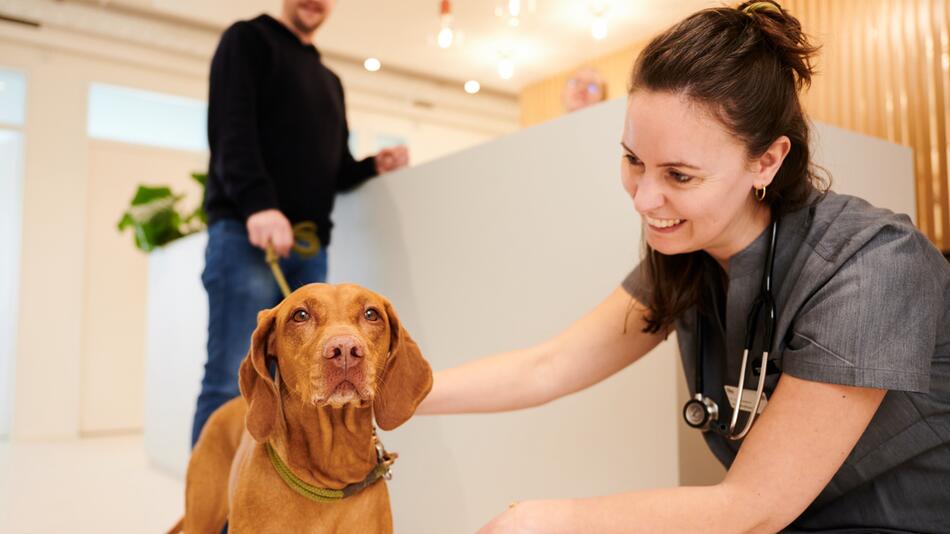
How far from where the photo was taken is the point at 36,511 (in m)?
2.91

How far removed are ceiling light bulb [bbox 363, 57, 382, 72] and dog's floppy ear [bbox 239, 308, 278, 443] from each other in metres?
6.94

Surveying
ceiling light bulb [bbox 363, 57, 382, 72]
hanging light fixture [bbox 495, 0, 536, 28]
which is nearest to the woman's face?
hanging light fixture [bbox 495, 0, 536, 28]

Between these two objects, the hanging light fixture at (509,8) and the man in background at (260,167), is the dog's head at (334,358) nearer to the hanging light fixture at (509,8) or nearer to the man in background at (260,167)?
the man in background at (260,167)

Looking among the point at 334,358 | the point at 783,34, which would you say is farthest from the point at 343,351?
the point at 783,34

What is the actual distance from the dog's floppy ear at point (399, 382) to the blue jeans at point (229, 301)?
0.91 m

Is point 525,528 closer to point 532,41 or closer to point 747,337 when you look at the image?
point 747,337

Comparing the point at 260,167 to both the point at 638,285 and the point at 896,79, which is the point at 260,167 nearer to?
the point at 638,285

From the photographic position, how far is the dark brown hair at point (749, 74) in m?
1.06

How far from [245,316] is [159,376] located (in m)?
3.36

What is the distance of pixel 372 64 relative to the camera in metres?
7.68

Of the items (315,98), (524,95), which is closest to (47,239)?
(524,95)

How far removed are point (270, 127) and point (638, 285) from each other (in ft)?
3.91

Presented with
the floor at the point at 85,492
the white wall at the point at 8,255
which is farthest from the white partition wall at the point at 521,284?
the white wall at the point at 8,255

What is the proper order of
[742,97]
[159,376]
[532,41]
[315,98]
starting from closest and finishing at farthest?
[742,97] → [315,98] → [159,376] → [532,41]
